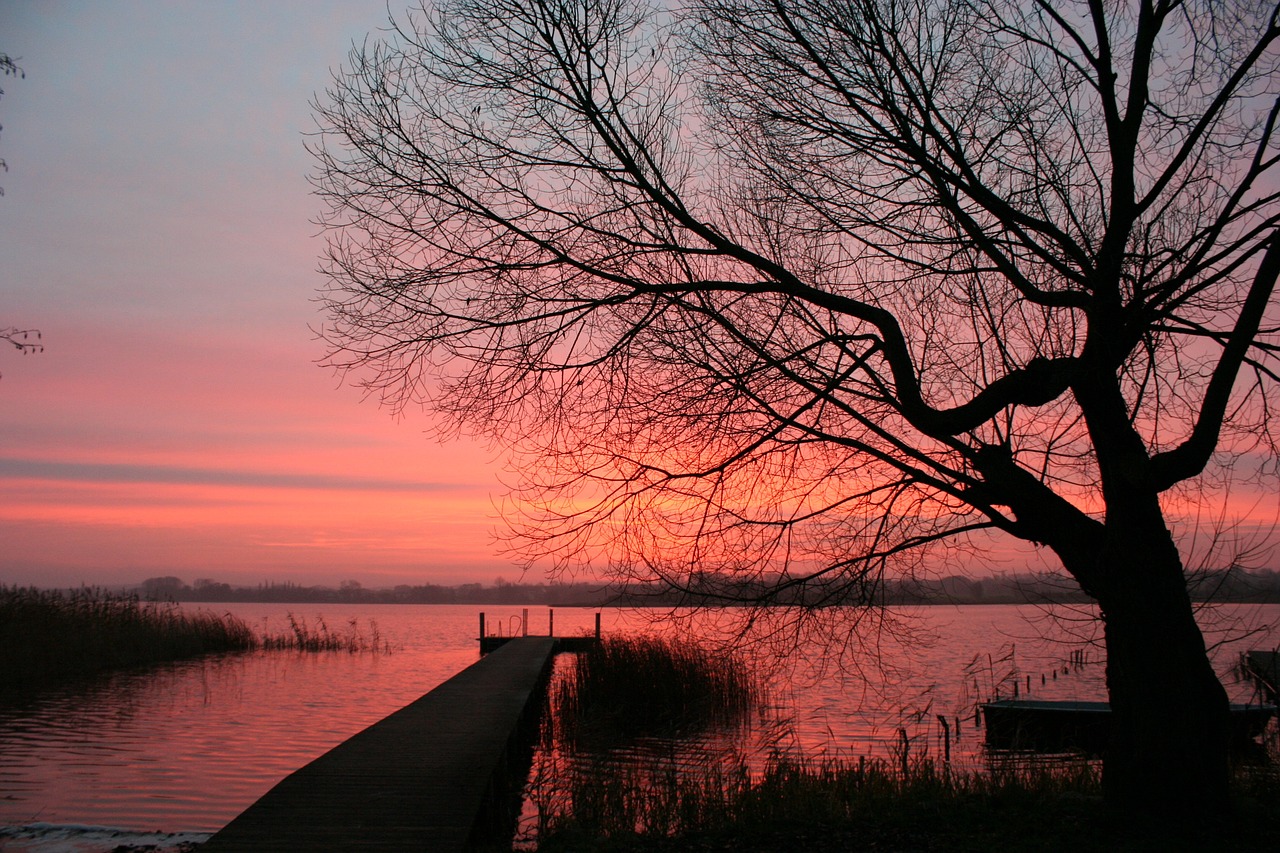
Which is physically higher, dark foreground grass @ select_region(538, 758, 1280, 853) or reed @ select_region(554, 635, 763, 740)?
dark foreground grass @ select_region(538, 758, 1280, 853)

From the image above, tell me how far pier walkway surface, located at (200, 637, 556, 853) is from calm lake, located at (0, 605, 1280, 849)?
63.9 inches

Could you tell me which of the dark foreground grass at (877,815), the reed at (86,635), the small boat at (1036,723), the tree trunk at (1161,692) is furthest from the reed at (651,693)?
the reed at (86,635)

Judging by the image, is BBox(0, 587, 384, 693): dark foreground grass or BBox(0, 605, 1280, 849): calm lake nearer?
BBox(0, 605, 1280, 849): calm lake

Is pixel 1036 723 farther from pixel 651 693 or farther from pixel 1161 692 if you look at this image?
pixel 1161 692

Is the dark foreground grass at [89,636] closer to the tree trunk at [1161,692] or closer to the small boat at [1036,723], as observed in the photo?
the small boat at [1036,723]

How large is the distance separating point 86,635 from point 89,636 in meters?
0.12

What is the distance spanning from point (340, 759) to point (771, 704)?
38.1 ft

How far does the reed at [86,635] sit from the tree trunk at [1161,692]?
67.8 ft

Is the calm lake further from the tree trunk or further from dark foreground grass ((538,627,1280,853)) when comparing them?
dark foreground grass ((538,627,1280,853))

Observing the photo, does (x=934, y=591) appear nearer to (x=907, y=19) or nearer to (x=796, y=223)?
(x=796, y=223)

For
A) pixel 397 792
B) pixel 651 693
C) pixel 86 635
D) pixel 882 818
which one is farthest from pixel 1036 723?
pixel 86 635

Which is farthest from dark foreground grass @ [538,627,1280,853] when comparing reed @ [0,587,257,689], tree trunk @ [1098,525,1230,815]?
reed @ [0,587,257,689]

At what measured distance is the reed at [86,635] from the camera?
19.9m

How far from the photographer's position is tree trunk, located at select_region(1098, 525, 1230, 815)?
18.7 ft
